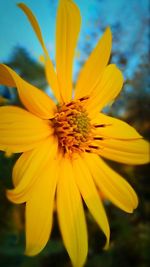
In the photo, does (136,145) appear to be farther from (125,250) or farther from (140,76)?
(140,76)

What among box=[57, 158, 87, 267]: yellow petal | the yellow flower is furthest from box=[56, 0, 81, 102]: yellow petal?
box=[57, 158, 87, 267]: yellow petal

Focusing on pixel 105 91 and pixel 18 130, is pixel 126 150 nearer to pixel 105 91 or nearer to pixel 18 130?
pixel 105 91

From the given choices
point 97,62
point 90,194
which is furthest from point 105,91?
point 90,194

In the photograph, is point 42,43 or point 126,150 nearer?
point 42,43

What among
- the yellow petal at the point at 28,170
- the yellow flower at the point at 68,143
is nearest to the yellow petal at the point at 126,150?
the yellow flower at the point at 68,143

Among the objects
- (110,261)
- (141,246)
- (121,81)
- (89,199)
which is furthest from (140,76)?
(89,199)
